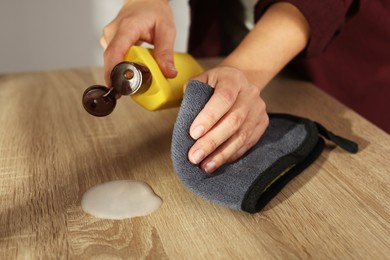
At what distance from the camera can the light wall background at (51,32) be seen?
59.3 inches

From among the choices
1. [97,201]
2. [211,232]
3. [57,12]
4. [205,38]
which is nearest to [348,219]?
[211,232]

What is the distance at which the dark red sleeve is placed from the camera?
667 mm

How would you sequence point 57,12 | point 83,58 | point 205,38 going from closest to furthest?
point 205,38, point 57,12, point 83,58

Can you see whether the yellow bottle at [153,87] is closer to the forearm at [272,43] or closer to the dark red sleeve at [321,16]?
the forearm at [272,43]

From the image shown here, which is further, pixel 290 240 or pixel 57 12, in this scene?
pixel 57 12

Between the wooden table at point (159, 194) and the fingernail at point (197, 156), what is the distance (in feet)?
0.13

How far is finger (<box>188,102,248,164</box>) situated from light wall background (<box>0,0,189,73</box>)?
1.14 m

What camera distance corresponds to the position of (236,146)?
0.53 m

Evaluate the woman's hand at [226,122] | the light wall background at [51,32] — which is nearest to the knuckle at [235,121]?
the woman's hand at [226,122]

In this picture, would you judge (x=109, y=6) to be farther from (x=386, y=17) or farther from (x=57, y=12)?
(x=386, y=17)

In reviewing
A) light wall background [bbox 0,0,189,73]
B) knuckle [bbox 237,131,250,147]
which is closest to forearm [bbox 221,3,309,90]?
knuckle [bbox 237,131,250,147]

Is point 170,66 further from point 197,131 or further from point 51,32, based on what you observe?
point 51,32

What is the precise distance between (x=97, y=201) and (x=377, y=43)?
564 mm

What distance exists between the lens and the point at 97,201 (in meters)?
0.48
